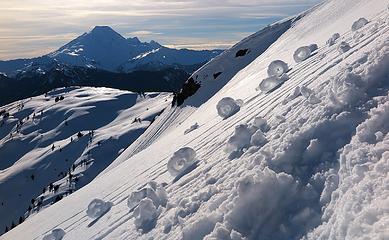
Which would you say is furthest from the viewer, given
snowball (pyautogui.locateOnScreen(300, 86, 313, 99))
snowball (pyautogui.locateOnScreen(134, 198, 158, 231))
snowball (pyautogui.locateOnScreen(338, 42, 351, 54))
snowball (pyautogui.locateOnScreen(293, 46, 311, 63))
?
snowball (pyautogui.locateOnScreen(293, 46, 311, 63))

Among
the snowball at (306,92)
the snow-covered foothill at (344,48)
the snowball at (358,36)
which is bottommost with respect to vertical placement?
the snowball at (306,92)

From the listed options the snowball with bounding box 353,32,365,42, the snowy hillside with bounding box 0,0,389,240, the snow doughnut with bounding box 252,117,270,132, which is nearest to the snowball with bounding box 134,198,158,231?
the snowy hillside with bounding box 0,0,389,240

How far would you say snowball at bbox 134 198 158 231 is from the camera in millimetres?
7992

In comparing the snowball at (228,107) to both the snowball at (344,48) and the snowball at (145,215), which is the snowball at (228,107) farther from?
the snowball at (145,215)

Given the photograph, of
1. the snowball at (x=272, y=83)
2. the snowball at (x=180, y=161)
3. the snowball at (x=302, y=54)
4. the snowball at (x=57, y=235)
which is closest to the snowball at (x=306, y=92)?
the snowball at (x=180, y=161)

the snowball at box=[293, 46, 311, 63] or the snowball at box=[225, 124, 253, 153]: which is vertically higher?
the snowball at box=[293, 46, 311, 63]

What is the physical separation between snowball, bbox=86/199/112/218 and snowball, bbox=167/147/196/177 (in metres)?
1.93

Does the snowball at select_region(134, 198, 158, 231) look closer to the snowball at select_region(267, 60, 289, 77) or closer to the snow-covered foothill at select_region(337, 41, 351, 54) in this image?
the snow-covered foothill at select_region(337, 41, 351, 54)

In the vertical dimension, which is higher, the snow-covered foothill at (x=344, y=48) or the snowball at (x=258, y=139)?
the snow-covered foothill at (x=344, y=48)

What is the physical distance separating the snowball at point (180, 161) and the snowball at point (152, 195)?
65 cm

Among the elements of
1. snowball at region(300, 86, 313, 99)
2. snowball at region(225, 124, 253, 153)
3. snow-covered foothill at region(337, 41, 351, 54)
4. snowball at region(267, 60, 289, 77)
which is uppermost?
snowball at region(267, 60, 289, 77)

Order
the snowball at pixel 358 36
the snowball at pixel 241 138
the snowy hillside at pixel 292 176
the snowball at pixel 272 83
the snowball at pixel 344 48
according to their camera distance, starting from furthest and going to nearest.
→ the snowball at pixel 272 83, the snowball at pixel 358 36, the snowball at pixel 344 48, the snowball at pixel 241 138, the snowy hillside at pixel 292 176

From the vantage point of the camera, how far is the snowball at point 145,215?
799 cm

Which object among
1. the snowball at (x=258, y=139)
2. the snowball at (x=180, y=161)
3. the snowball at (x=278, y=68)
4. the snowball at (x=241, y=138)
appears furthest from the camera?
the snowball at (x=278, y=68)
